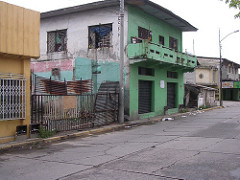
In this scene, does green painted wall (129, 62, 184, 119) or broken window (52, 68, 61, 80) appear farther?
broken window (52, 68, 61, 80)

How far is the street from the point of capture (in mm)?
5711

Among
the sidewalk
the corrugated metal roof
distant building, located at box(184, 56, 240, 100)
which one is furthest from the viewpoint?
distant building, located at box(184, 56, 240, 100)

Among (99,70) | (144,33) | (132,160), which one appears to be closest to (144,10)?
(144,33)

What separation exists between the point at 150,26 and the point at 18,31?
10648 millimetres

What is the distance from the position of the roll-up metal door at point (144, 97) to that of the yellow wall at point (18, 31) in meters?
8.69

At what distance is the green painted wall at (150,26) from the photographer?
1658 cm

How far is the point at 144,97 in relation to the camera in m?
18.2

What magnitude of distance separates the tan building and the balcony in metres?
6.65

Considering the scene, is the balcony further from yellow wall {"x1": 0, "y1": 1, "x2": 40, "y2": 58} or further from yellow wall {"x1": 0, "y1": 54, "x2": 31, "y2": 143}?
yellow wall {"x1": 0, "y1": 54, "x2": 31, "y2": 143}

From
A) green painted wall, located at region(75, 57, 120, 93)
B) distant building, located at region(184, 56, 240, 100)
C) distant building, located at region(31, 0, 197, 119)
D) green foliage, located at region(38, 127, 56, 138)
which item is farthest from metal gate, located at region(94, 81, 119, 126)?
distant building, located at region(184, 56, 240, 100)

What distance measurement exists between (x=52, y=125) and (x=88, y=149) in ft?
10.4

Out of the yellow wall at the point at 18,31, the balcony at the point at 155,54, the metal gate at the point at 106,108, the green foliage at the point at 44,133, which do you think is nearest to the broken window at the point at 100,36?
the balcony at the point at 155,54

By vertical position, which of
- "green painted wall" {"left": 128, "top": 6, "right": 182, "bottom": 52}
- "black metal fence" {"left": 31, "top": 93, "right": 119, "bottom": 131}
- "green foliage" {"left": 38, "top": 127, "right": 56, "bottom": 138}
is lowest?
"green foliage" {"left": 38, "top": 127, "right": 56, "bottom": 138}

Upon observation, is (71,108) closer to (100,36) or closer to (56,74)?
(100,36)
